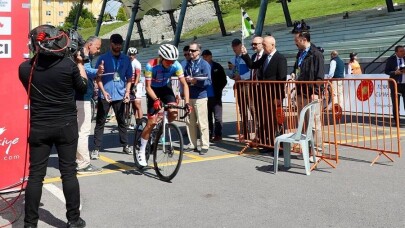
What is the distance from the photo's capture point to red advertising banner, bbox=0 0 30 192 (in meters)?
5.27

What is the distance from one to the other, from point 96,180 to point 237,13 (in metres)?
65.7

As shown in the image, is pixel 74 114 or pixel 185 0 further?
pixel 185 0

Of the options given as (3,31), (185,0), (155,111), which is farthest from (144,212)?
(185,0)

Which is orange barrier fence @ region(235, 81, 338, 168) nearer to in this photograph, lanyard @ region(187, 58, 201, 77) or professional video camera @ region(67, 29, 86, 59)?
lanyard @ region(187, 58, 201, 77)

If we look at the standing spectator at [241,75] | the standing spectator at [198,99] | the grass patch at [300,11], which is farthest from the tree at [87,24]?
the standing spectator at [198,99]

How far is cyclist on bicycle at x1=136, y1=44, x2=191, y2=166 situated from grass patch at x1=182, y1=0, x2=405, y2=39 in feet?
157

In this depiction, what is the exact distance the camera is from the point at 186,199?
211 inches

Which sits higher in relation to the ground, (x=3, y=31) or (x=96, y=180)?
(x=3, y=31)

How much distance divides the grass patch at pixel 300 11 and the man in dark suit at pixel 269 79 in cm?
4651

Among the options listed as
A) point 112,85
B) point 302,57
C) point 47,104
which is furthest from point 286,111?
point 47,104

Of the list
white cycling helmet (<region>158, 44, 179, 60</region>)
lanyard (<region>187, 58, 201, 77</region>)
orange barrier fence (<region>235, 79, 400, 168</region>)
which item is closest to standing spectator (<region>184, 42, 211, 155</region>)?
lanyard (<region>187, 58, 201, 77</region>)

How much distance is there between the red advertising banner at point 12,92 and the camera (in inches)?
207

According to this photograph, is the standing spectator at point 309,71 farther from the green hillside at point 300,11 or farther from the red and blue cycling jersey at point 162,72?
the green hillside at point 300,11

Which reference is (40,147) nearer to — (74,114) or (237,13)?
(74,114)
